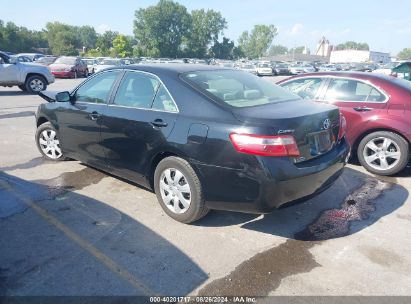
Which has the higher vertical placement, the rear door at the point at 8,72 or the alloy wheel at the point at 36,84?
the rear door at the point at 8,72

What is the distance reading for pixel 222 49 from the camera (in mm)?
105125

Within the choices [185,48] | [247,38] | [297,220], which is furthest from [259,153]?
[247,38]

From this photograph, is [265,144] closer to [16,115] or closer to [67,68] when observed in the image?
[16,115]

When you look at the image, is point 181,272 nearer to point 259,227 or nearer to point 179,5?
point 259,227

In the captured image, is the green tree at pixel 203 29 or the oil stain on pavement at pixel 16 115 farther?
the green tree at pixel 203 29

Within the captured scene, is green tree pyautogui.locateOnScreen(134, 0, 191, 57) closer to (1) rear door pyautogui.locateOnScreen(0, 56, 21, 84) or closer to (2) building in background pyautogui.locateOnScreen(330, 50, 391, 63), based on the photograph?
(2) building in background pyautogui.locateOnScreen(330, 50, 391, 63)

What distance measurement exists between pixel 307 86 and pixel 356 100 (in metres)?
0.92

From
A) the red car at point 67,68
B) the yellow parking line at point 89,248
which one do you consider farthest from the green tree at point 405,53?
the yellow parking line at point 89,248

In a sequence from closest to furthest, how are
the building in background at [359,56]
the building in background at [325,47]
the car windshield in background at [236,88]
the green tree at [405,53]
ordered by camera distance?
the car windshield in background at [236,88] < the building in background at [359,56] < the building in background at [325,47] < the green tree at [405,53]

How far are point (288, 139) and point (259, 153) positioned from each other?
297 millimetres

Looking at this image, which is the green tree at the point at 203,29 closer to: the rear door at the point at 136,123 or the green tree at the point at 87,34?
the green tree at the point at 87,34

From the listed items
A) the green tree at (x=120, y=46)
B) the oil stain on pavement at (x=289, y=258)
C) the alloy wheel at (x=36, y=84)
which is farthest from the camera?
the green tree at (x=120, y=46)

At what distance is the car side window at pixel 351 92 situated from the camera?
5.61 m

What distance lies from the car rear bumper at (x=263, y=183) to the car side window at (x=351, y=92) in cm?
255
